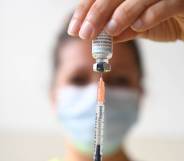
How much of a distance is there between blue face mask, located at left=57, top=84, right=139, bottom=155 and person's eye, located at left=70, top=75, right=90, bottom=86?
0.6 inches

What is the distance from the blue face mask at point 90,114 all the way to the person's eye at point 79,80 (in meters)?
0.02

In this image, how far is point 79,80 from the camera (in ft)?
4.98

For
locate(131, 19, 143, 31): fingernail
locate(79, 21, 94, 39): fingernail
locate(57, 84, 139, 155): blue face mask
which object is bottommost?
locate(57, 84, 139, 155): blue face mask

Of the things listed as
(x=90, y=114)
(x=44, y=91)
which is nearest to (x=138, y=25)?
(x=90, y=114)

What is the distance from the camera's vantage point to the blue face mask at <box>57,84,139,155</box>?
4.89 feet

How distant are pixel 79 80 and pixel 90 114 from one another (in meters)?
0.13

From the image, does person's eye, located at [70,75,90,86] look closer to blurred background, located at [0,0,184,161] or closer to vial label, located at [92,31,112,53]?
blurred background, located at [0,0,184,161]

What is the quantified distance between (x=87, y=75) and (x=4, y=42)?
2.69 ft

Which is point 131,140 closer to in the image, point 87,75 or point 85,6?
point 87,75

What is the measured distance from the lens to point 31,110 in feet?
6.82

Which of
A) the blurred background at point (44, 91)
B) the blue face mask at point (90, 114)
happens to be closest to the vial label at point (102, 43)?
the blue face mask at point (90, 114)

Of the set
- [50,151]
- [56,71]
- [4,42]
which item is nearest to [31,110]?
[50,151]

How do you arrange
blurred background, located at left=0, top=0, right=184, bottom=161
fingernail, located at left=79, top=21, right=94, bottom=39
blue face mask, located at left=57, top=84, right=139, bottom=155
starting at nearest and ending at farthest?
fingernail, located at left=79, top=21, right=94, bottom=39, blue face mask, located at left=57, top=84, right=139, bottom=155, blurred background, located at left=0, top=0, right=184, bottom=161

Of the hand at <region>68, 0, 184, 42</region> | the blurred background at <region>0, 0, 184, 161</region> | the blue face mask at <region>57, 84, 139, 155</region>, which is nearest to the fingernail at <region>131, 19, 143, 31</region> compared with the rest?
the hand at <region>68, 0, 184, 42</region>
